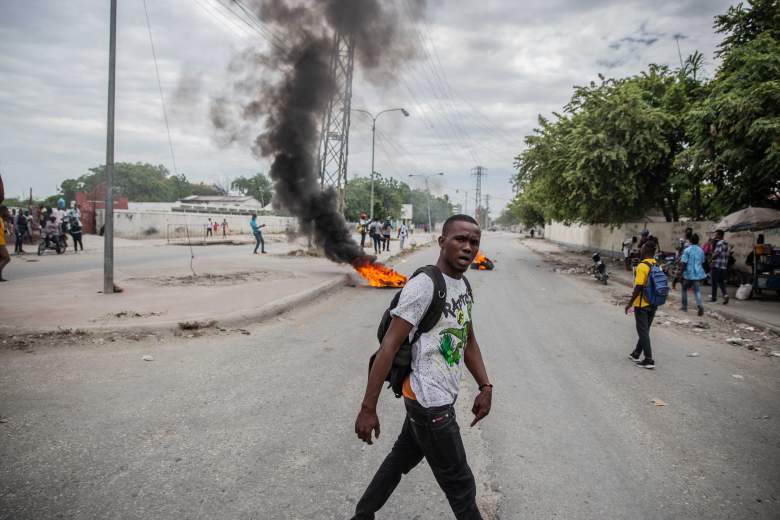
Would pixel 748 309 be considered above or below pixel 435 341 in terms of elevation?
below

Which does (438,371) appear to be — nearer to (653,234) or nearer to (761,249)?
(761,249)

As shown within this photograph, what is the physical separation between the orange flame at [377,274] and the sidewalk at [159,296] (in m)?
0.46

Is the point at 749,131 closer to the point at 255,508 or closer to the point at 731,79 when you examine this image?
the point at 731,79

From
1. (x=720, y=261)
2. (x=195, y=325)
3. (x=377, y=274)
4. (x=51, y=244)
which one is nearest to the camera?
(x=195, y=325)

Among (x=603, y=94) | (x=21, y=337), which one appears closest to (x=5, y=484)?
(x=21, y=337)

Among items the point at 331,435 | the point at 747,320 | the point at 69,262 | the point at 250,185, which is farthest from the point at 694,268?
the point at 250,185

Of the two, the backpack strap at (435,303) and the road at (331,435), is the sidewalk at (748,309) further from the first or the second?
the backpack strap at (435,303)

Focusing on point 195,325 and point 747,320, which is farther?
point 747,320

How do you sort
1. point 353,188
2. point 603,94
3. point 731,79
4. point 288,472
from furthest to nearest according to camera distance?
point 353,188, point 603,94, point 731,79, point 288,472

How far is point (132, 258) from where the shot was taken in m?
15.2

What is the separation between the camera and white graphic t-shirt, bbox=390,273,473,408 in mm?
1821

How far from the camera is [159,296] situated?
8008 mm

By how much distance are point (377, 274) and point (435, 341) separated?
9630 mm

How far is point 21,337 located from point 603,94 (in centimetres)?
1759
